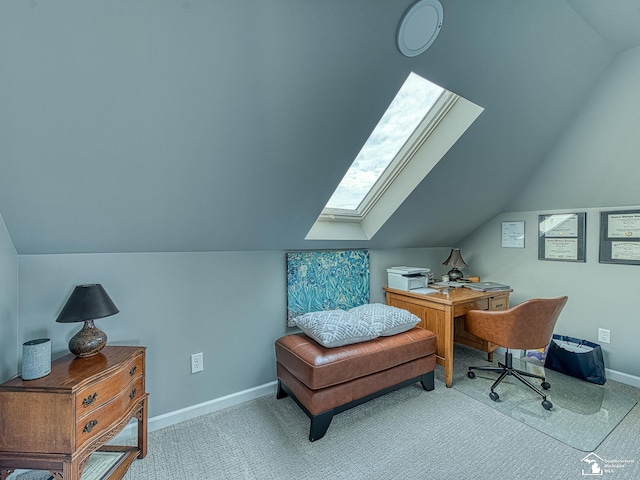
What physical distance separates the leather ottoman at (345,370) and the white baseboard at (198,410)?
0.56ft

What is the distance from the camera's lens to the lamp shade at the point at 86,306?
1326 mm

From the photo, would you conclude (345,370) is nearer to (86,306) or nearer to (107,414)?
(107,414)

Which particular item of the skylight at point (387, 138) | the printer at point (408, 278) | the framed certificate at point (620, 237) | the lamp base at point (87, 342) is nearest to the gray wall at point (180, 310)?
the lamp base at point (87, 342)

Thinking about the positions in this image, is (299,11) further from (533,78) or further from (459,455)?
(459,455)

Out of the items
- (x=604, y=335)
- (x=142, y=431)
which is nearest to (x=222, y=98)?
(x=142, y=431)

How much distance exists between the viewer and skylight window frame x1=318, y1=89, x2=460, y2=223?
1.99 metres

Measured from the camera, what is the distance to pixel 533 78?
67.5 inches

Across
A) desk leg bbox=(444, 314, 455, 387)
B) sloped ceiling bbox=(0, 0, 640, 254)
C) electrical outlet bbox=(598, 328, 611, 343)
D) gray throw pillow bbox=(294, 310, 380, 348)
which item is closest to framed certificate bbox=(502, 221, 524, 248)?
electrical outlet bbox=(598, 328, 611, 343)

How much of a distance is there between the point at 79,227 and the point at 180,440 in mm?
1345

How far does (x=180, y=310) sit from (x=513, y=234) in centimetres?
324

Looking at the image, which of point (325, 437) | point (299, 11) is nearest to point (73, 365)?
point (325, 437)

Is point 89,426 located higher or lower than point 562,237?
lower

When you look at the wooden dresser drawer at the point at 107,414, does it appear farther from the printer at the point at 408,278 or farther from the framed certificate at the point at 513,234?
the framed certificate at the point at 513,234

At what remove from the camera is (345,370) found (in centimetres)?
174
